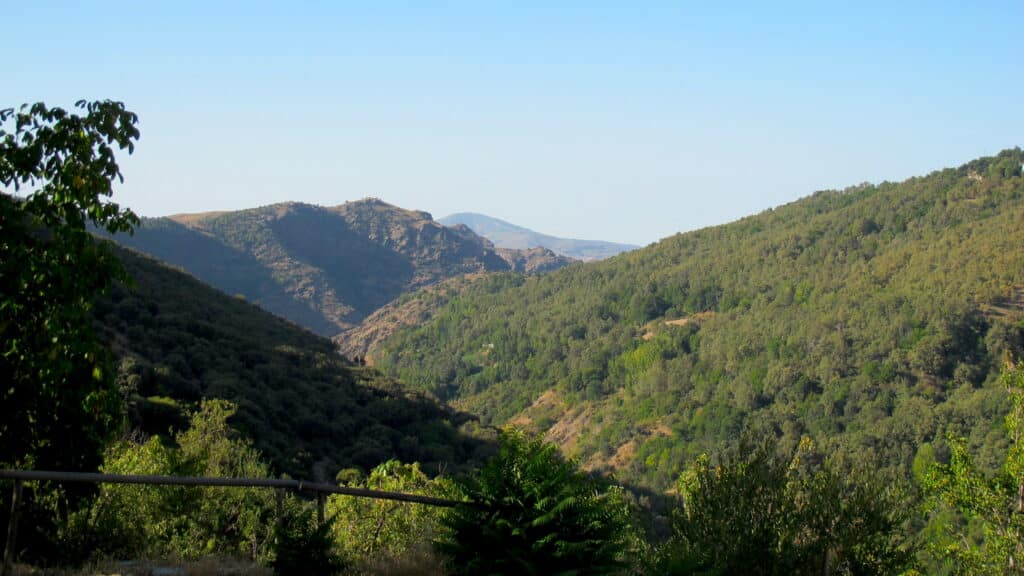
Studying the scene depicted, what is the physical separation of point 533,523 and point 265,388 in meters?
33.3

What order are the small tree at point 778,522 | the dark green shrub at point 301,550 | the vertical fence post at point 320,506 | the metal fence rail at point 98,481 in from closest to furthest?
the metal fence rail at point 98,481, the dark green shrub at point 301,550, the vertical fence post at point 320,506, the small tree at point 778,522

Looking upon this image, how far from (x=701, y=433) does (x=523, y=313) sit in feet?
235

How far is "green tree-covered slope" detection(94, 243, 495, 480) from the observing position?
28.4 m

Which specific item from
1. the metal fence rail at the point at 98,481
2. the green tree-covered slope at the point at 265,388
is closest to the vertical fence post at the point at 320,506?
the metal fence rail at the point at 98,481

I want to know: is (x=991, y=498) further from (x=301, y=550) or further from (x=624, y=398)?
(x=624, y=398)

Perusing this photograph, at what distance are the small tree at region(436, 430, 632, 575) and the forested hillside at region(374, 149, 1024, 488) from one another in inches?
2111

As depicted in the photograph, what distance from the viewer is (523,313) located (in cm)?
16338

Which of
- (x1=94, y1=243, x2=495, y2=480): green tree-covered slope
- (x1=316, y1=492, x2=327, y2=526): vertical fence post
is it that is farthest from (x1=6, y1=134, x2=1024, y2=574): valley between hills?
(x1=316, y1=492, x2=327, y2=526): vertical fence post

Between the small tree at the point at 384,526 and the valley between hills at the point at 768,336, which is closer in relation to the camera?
the small tree at the point at 384,526

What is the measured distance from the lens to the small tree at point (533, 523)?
5688 mm

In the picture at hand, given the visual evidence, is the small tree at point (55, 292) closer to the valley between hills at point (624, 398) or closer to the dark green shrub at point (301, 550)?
the valley between hills at point (624, 398)

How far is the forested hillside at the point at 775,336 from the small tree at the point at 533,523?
53625 mm

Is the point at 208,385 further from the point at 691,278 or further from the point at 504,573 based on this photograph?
the point at 691,278

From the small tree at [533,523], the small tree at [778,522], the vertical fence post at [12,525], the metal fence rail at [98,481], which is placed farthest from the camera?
the small tree at [778,522]
